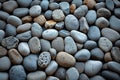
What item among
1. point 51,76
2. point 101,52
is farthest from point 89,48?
Answer: point 51,76

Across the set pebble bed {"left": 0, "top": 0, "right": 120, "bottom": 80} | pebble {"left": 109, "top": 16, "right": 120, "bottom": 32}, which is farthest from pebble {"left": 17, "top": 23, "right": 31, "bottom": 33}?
pebble {"left": 109, "top": 16, "right": 120, "bottom": 32}

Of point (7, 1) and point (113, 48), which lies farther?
point (7, 1)

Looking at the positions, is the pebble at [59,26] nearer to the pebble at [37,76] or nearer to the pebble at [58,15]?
the pebble at [58,15]

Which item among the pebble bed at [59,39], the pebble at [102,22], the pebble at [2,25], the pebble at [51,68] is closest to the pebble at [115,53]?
the pebble bed at [59,39]

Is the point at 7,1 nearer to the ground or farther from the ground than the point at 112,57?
farther from the ground

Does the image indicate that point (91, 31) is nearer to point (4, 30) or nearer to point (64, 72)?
point (64, 72)
